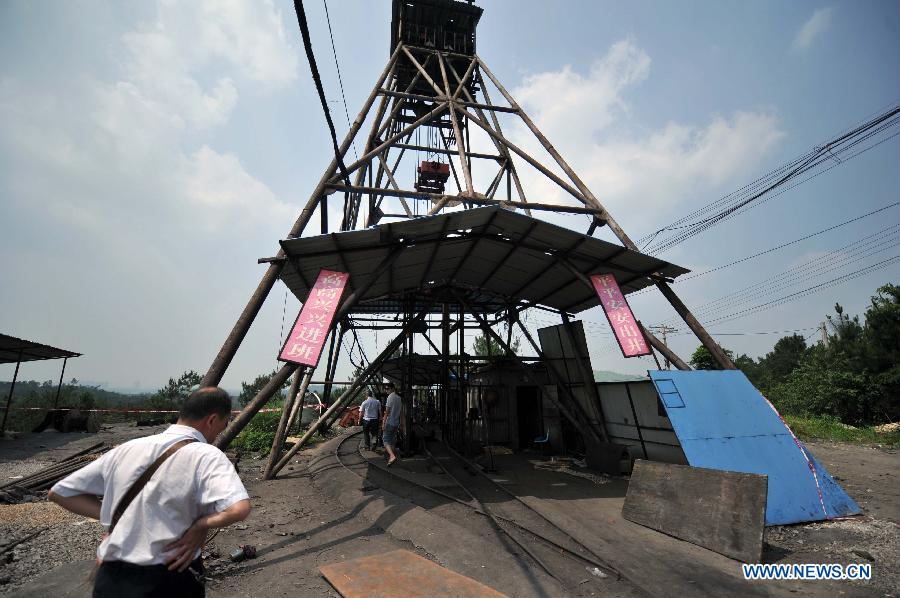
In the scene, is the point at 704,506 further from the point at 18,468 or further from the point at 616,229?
the point at 18,468

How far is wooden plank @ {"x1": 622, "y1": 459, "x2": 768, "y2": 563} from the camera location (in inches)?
192

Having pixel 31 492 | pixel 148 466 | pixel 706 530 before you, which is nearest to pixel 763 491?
pixel 706 530

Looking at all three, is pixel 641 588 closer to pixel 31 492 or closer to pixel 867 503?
pixel 867 503

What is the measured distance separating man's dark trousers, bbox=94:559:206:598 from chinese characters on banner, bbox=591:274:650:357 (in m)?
8.76

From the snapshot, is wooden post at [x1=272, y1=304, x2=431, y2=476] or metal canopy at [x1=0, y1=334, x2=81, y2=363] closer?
wooden post at [x1=272, y1=304, x2=431, y2=476]

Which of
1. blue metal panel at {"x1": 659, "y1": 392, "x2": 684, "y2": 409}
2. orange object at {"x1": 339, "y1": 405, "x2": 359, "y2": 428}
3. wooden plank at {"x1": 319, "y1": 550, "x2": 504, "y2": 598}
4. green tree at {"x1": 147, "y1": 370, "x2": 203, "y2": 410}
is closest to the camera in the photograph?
wooden plank at {"x1": 319, "y1": 550, "x2": 504, "y2": 598}

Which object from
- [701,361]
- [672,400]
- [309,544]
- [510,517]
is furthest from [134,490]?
[701,361]

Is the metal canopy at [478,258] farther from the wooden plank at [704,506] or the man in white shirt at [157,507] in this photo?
the man in white shirt at [157,507]

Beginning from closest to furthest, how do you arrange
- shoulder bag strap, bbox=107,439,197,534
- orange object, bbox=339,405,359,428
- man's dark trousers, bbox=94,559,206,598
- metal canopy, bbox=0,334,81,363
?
man's dark trousers, bbox=94,559,206,598, shoulder bag strap, bbox=107,439,197,534, metal canopy, bbox=0,334,81,363, orange object, bbox=339,405,359,428

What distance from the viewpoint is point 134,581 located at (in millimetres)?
1762

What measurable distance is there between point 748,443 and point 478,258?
7.02 metres

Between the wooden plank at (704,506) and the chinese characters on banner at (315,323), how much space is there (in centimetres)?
615

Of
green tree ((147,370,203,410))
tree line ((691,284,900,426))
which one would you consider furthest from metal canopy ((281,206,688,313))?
green tree ((147,370,203,410))

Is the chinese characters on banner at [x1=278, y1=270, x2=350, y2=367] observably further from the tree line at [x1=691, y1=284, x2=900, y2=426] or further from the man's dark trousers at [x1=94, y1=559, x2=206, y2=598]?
the tree line at [x1=691, y1=284, x2=900, y2=426]
